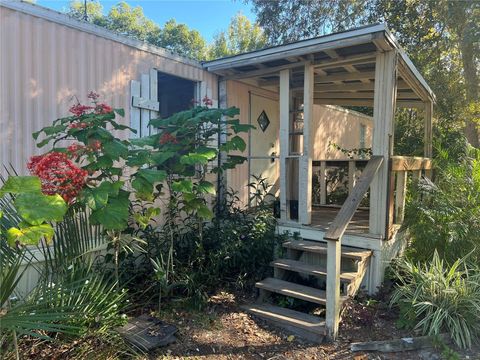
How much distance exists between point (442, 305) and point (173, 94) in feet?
16.3

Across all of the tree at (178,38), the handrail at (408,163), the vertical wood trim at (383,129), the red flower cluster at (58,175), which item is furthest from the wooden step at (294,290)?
the tree at (178,38)

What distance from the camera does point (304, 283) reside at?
4.39 meters

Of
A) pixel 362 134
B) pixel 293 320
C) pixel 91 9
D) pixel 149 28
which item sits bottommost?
pixel 293 320

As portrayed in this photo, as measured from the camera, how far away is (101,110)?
3053 mm

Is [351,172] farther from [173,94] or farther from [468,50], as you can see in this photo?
[468,50]

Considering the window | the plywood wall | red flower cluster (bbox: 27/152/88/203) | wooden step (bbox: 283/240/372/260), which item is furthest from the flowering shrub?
the window

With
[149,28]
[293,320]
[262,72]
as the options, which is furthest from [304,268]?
[149,28]

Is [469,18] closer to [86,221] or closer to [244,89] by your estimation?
[244,89]

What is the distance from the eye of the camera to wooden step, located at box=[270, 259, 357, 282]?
3.84 meters

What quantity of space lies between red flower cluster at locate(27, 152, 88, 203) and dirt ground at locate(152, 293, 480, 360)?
1.52 m

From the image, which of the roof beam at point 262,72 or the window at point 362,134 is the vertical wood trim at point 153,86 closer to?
the roof beam at point 262,72

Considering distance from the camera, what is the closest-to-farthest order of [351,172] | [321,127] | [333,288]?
[333,288], [351,172], [321,127]

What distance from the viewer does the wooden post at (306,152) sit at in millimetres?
4594

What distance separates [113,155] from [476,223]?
4102mm
